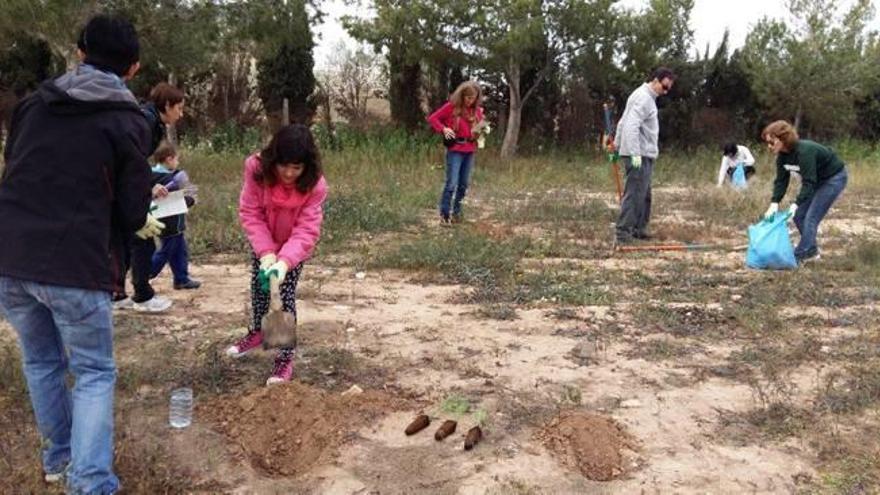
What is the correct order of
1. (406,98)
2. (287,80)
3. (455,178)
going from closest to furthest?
(455,178) → (287,80) → (406,98)

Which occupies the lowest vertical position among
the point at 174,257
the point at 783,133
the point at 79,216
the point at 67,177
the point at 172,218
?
the point at 174,257

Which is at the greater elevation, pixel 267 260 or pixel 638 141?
pixel 638 141

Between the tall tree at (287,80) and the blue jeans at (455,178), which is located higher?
the tall tree at (287,80)

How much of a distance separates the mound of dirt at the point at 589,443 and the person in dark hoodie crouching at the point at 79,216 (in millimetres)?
1794

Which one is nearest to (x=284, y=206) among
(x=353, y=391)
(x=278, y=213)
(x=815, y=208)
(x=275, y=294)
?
(x=278, y=213)

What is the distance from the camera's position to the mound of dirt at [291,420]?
3.23 metres

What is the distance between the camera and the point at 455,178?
323 inches

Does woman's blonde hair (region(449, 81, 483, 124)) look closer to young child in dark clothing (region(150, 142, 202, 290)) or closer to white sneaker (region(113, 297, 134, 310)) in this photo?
young child in dark clothing (region(150, 142, 202, 290))


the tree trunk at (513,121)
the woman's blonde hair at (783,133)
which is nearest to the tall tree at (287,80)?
the tree trunk at (513,121)

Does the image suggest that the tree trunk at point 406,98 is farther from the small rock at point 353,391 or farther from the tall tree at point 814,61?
the small rock at point 353,391

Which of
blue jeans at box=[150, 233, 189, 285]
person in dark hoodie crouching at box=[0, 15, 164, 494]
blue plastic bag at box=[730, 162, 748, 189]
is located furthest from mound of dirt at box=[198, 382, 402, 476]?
blue plastic bag at box=[730, 162, 748, 189]

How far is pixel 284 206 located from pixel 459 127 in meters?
4.61

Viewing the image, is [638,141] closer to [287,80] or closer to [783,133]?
[783,133]

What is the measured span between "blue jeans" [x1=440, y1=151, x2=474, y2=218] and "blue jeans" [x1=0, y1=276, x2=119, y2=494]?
572cm
